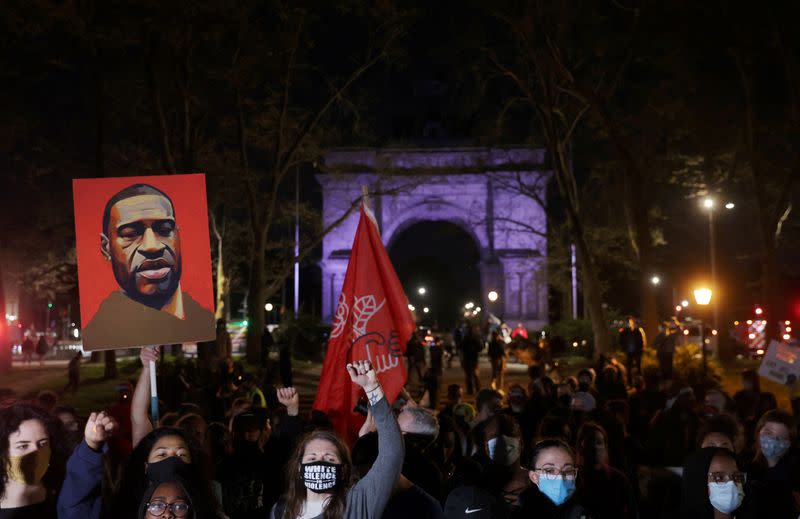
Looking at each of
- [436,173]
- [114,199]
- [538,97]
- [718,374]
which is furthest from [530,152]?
[114,199]

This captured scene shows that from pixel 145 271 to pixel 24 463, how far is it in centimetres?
205

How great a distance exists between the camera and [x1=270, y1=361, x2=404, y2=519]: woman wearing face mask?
4.27 m

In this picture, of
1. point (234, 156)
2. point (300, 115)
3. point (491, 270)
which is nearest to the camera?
point (300, 115)

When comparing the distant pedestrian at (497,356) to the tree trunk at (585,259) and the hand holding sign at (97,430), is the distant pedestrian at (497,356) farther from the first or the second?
the hand holding sign at (97,430)

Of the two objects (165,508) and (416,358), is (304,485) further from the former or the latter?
(416,358)

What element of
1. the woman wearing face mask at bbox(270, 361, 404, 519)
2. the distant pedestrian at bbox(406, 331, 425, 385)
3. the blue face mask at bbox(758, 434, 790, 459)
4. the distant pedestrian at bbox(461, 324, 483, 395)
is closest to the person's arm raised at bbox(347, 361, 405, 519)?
the woman wearing face mask at bbox(270, 361, 404, 519)

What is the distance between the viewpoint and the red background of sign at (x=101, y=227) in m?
6.56

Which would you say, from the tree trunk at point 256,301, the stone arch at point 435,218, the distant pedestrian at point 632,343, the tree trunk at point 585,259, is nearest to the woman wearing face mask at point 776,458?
the distant pedestrian at point 632,343

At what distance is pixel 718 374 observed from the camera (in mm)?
22188

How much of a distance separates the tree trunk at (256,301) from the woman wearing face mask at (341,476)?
23.4 m

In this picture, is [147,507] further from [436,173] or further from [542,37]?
Result: [436,173]

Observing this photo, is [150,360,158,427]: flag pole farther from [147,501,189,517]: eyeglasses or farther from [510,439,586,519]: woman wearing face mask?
[510,439,586,519]: woman wearing face mask

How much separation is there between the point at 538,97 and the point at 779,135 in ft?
23.6

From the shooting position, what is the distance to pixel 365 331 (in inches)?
332
